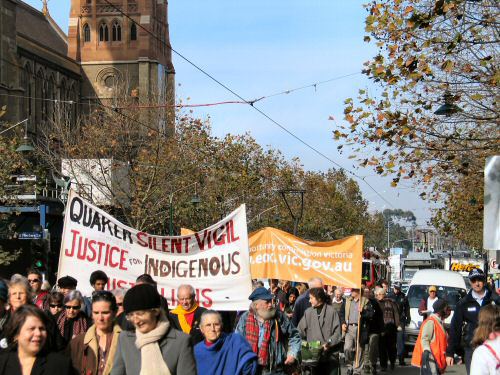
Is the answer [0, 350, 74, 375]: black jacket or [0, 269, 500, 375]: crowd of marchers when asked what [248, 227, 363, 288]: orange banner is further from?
[0, 350, 74, 375]: black jacket

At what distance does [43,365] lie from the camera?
17.4ft

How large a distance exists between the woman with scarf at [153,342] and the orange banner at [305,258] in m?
9.14

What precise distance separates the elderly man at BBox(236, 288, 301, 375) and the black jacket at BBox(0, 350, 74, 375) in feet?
12.1

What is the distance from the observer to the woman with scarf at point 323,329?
452 inches

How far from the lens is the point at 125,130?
4159 centimetres

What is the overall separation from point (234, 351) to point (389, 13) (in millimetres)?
6830

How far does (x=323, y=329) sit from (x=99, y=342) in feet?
16.1

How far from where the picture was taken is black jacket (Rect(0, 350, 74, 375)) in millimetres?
5281

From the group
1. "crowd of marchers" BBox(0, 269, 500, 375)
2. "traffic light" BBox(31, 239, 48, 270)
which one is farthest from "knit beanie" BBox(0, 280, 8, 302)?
"traffic light" BBox(31, 239, 48, 270)

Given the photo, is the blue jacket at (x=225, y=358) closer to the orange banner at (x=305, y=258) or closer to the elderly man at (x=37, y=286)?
the elderly man at (x=37, y=286)

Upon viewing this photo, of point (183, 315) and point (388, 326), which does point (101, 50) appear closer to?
point (388, 326)

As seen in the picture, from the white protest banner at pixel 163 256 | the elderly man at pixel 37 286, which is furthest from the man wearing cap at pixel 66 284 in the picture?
the elderly man at pixel 37 286

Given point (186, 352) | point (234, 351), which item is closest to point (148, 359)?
point (186, 352)

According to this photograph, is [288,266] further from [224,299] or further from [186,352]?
[186,352]
